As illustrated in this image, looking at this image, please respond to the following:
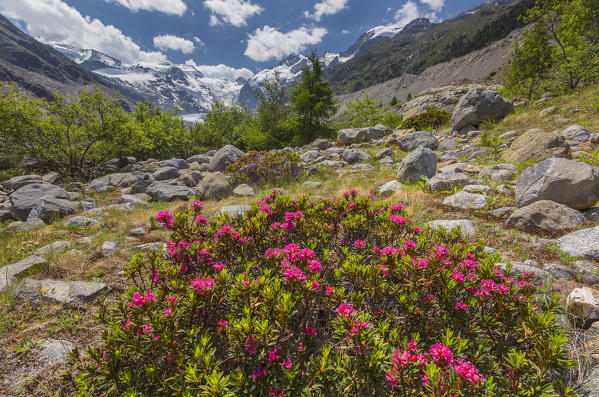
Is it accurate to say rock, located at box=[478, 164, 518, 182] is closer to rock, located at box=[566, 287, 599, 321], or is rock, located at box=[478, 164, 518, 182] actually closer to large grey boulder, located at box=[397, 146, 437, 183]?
large grey boulder, located at box=[397, 146, 437, 183]

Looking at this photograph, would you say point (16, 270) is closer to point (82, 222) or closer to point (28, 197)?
point (82, 222)

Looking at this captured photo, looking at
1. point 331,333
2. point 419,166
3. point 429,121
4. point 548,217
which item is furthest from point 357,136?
point 331,333

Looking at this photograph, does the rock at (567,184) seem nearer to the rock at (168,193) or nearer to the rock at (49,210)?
the rock at (168,193)

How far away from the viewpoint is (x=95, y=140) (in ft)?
52.8

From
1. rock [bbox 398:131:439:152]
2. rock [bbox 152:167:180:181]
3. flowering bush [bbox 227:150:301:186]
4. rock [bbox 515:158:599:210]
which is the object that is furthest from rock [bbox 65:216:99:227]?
rock [bbox 398:131:439:152]

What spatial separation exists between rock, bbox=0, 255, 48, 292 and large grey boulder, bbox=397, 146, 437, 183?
962cm

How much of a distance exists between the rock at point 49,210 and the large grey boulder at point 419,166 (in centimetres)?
1186

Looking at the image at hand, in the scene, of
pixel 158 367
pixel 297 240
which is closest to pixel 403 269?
pixel 297 240

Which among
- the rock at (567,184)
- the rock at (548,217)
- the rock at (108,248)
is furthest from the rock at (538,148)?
the rock at (108,248)

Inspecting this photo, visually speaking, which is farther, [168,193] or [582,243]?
[168,193]

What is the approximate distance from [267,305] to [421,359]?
3.94 feet

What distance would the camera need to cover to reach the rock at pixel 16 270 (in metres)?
4.21

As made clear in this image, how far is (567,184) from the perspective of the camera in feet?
16.2

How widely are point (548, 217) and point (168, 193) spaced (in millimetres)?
12313
